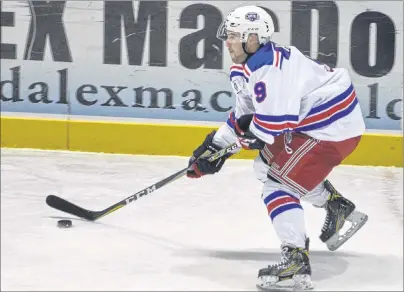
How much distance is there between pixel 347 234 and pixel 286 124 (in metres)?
0.67

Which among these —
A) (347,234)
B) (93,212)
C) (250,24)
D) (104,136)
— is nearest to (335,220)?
(347,234)

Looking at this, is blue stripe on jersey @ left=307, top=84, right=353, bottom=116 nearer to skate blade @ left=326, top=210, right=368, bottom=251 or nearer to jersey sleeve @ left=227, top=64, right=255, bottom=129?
jersey sleeve @ left=227, top=64, right=255, bottom=129

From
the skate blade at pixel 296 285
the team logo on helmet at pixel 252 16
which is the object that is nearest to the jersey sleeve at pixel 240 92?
the team logo on helmet at pixel 252 16

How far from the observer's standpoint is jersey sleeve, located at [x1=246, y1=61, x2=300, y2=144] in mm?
3598

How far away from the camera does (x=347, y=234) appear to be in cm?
410

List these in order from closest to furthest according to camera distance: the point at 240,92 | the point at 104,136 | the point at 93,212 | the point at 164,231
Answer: the point at 240,92, the point at 164,231, the point at 93,212, the point at 104,136

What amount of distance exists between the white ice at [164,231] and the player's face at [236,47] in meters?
0.73

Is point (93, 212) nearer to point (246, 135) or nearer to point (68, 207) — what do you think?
point (68, 207)

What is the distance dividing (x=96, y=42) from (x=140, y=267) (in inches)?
91.1

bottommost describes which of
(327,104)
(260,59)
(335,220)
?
(335,220)

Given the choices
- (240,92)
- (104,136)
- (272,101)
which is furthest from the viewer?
(104,136)

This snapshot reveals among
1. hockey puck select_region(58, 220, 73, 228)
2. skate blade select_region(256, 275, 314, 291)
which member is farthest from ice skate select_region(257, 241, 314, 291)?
hockey puck select_region(58, 220, 73, 228)

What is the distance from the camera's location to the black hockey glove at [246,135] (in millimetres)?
3797

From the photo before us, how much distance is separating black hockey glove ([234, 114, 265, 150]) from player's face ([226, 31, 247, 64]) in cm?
21
